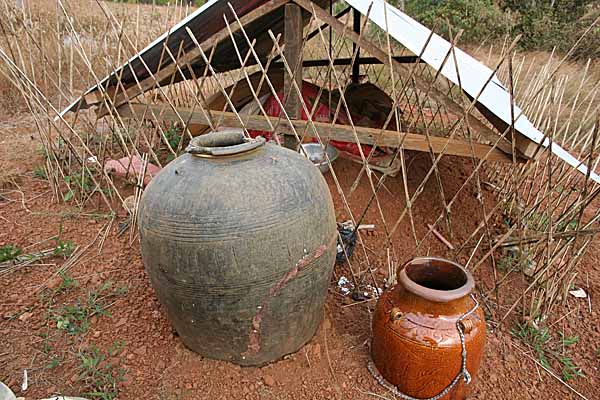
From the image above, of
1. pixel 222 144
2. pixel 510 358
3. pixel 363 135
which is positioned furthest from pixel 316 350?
pixel 363 135

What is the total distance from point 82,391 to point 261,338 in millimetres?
809

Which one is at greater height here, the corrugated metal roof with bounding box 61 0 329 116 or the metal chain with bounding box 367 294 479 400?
the corrugated metal roof with bounding box 61 0 329 116

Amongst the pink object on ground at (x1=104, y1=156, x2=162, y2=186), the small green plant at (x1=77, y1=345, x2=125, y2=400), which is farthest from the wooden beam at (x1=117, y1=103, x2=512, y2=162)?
the small green plant at (x1=77, y1=345, x2=125, y2=400)

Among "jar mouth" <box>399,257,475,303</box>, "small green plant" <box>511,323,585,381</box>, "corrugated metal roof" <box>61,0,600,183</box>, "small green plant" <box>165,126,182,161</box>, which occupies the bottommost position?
"small green plant" <box>165,126,182,161</box>

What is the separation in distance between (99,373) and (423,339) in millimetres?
1423

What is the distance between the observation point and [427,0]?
12281 mm

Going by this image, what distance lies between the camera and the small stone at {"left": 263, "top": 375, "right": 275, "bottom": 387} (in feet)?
6.16

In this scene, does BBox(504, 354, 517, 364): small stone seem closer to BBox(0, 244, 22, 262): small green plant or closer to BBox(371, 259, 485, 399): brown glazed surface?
BBox(371, 259, 485, 399): brown glazed surface

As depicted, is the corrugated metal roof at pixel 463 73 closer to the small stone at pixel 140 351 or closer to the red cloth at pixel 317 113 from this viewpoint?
the red cloth at pixel 317 113

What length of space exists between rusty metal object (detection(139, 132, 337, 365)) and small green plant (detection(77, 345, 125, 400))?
366mm

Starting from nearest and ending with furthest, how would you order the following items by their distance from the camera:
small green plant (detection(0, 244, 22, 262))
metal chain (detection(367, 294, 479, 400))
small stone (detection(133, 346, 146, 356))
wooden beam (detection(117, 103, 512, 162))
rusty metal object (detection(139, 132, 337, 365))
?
1. rusty metal object (detection(139, 132, 337, 365))
2. metal chain (detection(367, 294, 479, 400))
3. small stone (detection(133, 346, 146, 356))
4. wooden beam (detection(117, 103, 512, 162))
5. small green plant (detection(0, 244, 22, 262))

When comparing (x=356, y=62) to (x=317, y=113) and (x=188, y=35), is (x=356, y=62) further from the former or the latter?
(x=188, y=35)

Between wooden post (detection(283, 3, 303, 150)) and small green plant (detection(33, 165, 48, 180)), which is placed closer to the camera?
wooden post (detection(283, 3, 303, 150))

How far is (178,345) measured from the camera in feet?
6.64
